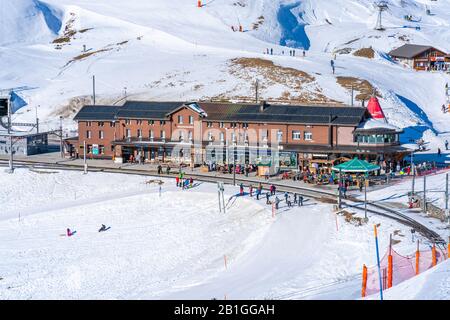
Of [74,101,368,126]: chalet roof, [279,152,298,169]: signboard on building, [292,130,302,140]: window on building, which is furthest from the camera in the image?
[292,130,302,140]: window on building

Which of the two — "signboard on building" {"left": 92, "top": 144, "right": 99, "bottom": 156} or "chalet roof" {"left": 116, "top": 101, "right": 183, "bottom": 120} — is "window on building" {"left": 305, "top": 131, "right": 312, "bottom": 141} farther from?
"signboard on building" {"left": 92, "top": 144, "right": 99, "bottom": 156}

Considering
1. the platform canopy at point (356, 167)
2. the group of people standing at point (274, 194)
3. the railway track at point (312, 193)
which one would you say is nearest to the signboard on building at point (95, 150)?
the railway track at point (312, 193)

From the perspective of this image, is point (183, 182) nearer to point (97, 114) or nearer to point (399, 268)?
point (97, 114)

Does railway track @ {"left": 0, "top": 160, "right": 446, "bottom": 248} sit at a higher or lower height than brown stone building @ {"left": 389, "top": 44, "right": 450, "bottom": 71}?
lower

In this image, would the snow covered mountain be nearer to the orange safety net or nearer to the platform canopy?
the platform canopy

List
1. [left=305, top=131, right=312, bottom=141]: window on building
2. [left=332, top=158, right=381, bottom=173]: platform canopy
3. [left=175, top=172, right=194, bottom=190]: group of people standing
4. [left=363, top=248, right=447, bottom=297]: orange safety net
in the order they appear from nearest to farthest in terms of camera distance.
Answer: [left=363, top=248, right=447, bottom=297]: orange safety net
[left=332, top=158, right=381, bottom=173]: platform canopy
[left=175, top=172, right=194, bottom=190]: group of people standing
[left=305, top=131, right=312, bottom=141]: window on building

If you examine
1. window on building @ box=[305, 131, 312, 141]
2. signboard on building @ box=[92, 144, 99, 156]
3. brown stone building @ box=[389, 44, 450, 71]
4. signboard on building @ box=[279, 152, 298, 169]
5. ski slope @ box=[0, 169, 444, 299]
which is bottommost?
ski slope @ box=[0, 169, 444, 299]

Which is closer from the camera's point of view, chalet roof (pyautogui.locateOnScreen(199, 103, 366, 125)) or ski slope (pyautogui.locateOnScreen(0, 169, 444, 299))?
ski slope (pyautogui.locateOnScreen(0, 169, 444, 299))

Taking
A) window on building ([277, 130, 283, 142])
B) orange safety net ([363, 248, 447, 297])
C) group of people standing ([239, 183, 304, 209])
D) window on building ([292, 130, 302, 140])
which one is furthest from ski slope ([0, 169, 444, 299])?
window on building ([292, 130, 302, 140])
